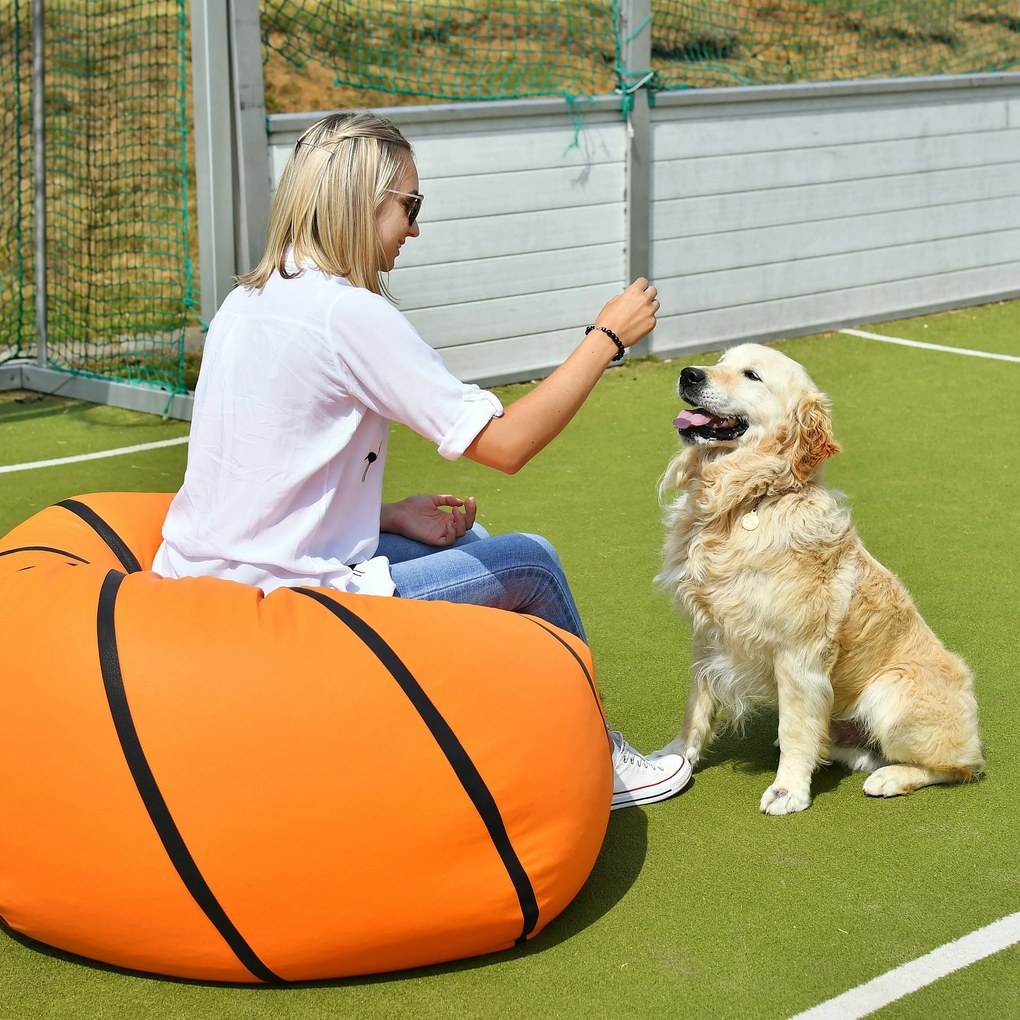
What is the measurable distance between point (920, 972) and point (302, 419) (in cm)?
194

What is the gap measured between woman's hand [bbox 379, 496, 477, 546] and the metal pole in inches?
242

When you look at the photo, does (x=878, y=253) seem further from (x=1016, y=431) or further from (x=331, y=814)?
(x=331, y=814)

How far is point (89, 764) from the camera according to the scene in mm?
2771

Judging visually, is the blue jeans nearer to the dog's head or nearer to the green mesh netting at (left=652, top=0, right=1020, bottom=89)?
the dog's head

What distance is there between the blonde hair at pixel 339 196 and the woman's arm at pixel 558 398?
51cm

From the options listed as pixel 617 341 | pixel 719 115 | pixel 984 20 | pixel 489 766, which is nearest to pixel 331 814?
pixel 489 766

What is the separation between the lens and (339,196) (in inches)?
126

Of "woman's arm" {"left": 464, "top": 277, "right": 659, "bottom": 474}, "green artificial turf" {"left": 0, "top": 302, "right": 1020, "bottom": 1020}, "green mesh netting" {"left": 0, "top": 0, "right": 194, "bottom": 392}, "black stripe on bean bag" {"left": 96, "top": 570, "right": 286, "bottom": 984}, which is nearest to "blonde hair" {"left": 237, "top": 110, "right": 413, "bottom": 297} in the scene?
"woman's arm" {"left": 464, "top": 277, "right": 659, "bottom": 474}

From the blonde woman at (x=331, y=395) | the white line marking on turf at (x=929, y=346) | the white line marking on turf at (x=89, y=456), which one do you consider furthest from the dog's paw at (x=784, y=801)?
the white line marking on turf at (x=929, y=346)

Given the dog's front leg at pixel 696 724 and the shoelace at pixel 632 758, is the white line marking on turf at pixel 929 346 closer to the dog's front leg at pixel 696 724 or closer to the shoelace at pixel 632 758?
the dog's front leg at pixel 696 724

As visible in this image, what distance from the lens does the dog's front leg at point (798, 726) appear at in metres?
3.77

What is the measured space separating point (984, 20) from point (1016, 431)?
10.6 metres

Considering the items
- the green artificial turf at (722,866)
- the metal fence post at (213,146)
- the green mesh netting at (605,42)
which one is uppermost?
the green mesh netting at (605,42)

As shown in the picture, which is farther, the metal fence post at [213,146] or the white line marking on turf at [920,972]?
the metal fence post at [213,146]
